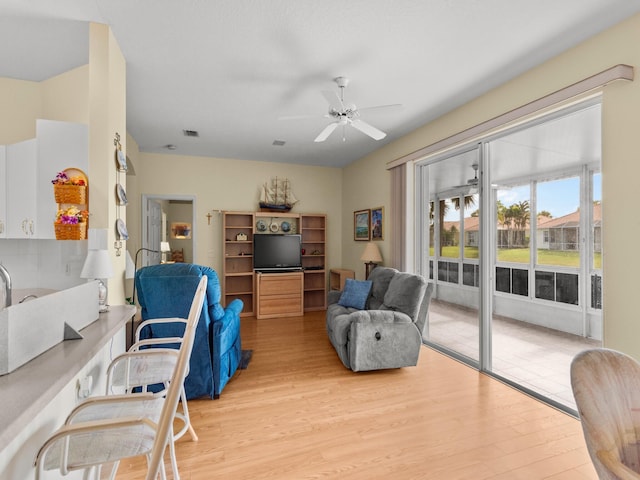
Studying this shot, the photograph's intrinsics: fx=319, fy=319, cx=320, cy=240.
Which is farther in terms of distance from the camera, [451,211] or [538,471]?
[451,211]

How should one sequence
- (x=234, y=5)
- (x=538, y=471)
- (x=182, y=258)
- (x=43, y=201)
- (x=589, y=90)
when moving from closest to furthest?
(x=538, y=471)
(x=234, y=5)
(x=589, y=90)
(x=43, y=201)
(x=182, y=258)

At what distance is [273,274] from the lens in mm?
5559

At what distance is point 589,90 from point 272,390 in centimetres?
344

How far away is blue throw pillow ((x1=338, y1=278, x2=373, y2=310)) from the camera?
4.03 m

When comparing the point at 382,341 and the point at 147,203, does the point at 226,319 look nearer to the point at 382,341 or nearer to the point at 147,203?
the point at 382,341

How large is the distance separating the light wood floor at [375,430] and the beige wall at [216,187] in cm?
316

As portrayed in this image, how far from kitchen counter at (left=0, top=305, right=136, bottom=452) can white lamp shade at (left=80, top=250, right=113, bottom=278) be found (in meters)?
0.53

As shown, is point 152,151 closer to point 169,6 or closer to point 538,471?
point 169,6

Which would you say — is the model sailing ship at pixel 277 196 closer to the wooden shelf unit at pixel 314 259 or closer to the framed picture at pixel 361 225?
the wooden shelf unit at pixel 314 259

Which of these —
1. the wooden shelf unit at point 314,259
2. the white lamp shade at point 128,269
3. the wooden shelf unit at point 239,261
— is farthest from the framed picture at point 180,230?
the white lamp shade at point 128,269

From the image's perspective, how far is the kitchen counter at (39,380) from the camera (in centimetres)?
80

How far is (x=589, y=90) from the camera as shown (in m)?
2.29

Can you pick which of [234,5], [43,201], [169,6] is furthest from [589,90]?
[43,201]

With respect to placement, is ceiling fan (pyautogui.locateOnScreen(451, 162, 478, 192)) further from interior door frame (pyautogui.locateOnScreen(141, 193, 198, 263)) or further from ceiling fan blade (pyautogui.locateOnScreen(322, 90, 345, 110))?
interior door frame (pyautogui.locateOnScreen(141, 193, 198, 263))
